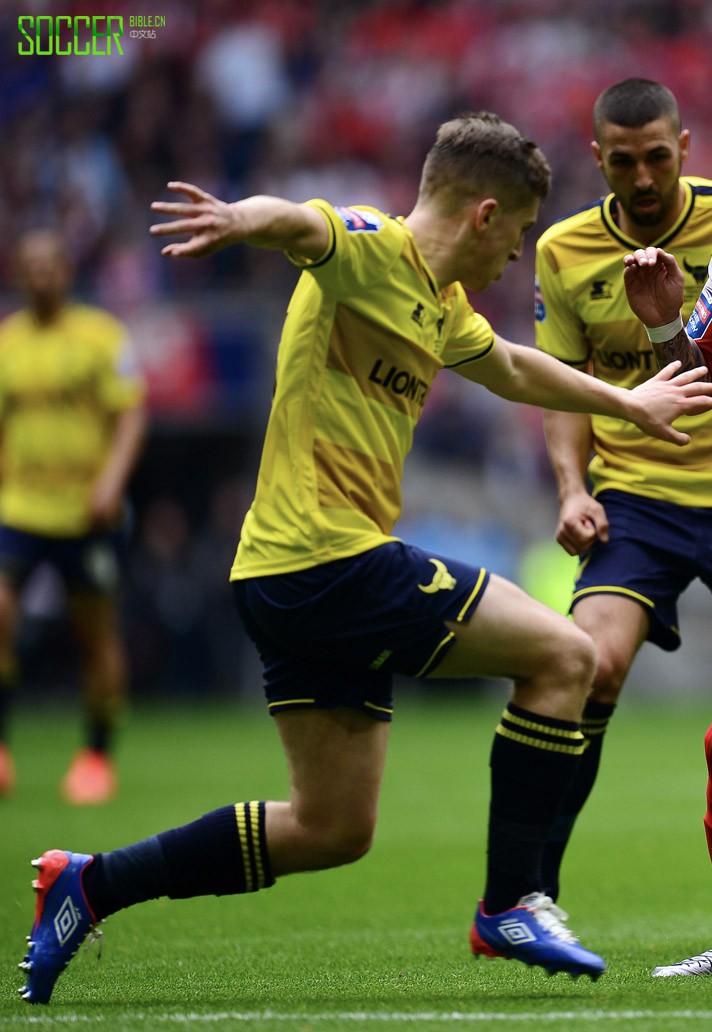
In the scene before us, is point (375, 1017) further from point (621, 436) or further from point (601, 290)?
point (601, 290)

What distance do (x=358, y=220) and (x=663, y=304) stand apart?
3.95ft

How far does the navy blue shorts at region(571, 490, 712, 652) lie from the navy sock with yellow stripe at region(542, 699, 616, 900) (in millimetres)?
342

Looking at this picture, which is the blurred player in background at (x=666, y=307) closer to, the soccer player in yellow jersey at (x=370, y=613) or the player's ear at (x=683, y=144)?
the soccer player in yellow jersey at (x=370, y=613)

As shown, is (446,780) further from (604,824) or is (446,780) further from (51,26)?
(51,26)

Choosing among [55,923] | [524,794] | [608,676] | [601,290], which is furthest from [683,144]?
[55,923]

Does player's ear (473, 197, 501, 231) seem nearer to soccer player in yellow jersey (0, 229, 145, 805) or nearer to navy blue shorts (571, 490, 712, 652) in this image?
navy blue shorts (571, 490, 712, 652)

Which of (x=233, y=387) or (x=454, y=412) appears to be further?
(x=454, y=412)

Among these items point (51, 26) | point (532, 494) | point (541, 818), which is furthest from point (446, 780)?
point (51, 26)

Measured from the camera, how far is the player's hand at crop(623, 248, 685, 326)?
483cm

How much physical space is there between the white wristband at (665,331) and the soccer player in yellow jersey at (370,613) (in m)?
0.42

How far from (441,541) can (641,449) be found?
408 inches

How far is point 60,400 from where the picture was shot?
9.52 metres

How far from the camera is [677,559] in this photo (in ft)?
17.6

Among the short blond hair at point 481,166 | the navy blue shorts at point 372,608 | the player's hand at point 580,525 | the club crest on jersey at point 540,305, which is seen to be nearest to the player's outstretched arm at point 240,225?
the short blond hair at point 481,166
